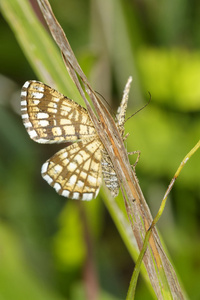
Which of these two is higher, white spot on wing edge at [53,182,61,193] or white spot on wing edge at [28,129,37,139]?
white spot on wing edge at [28,129,37,139]

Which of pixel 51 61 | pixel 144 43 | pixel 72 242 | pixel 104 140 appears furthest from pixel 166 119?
pixel 104 140

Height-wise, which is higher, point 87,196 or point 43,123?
point 43,123

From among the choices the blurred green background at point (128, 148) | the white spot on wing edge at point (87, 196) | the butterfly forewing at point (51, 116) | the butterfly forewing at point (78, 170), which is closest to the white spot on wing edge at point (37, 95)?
the butterfly forewing at point (51, 116)

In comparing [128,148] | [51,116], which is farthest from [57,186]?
[128,148]

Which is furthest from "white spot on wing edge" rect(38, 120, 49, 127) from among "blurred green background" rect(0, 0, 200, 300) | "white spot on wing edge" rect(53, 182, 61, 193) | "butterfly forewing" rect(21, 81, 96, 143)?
"blurred green background" rect(0, 0, 200, 300)

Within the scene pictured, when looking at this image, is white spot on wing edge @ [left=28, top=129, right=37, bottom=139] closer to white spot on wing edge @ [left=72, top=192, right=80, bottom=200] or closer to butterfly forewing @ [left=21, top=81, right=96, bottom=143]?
butterfly forewing @ [left=21, top=81, right=96, bottom=143]

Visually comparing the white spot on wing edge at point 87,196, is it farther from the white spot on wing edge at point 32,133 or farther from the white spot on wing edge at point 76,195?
the white spot on wing edge at point 32,133

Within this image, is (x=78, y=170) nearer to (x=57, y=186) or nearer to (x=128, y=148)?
(x=57, y=186)
